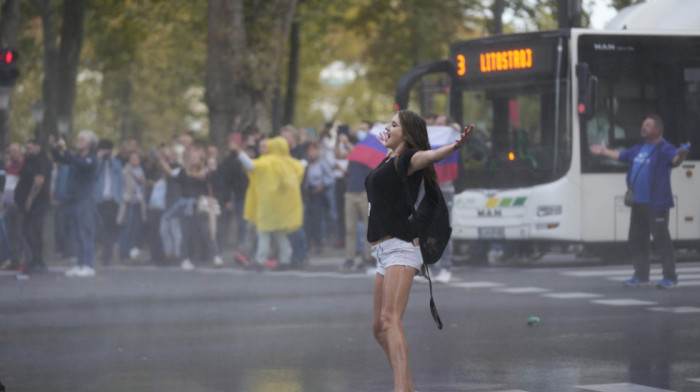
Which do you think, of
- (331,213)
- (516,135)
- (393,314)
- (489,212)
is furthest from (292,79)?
(393,314)

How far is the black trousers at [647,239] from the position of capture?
52.3 ft

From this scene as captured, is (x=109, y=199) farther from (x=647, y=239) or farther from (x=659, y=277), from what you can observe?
(x=647, y=239)

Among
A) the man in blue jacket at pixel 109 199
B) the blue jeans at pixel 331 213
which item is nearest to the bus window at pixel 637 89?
the blue jeans at pixel 331 213

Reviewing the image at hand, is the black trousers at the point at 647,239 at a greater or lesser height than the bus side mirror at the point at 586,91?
lesser

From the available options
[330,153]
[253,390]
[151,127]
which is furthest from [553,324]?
[151,127]

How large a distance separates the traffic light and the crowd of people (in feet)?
4.13

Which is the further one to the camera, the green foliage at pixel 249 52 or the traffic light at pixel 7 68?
the green foliage at pixel 249 52

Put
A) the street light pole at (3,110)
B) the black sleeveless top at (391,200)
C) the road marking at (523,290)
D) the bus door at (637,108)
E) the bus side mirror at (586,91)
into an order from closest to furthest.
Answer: the black sleeveless top at (391,200) → the road marking at (523,290) → the bus side mirror at (586,91) → the bus door at (637,108) → the street light pole at (3,110)

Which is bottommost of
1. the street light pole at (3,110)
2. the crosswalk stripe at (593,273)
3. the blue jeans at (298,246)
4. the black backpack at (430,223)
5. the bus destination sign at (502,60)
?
the crosswalk stripe at (593,273)

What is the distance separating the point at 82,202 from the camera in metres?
19.1

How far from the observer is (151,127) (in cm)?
5578

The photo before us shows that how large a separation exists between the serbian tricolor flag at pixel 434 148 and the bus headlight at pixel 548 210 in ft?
5.41

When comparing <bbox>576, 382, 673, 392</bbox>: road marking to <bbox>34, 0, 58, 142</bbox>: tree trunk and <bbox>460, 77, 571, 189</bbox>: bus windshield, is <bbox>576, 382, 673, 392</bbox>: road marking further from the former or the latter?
<bbox>34, 0, 58, 142</bbox>: tree trunk

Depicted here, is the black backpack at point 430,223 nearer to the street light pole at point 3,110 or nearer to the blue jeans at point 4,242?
the blue jeans at point 4,242
